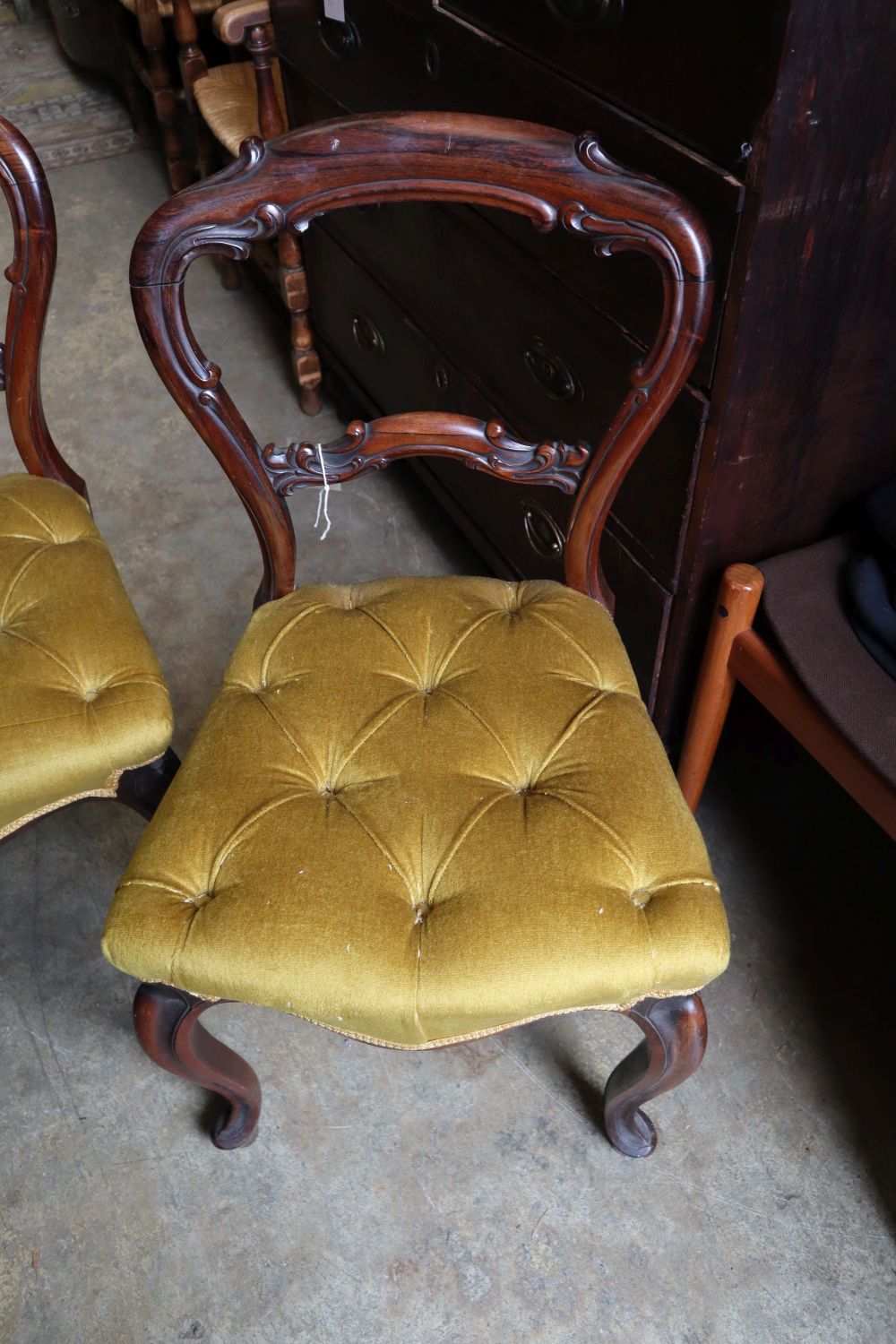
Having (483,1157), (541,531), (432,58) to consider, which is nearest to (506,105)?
(432,58)

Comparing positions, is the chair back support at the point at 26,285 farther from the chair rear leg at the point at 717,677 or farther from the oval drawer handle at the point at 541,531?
the chair rear leg at the point at 717,677

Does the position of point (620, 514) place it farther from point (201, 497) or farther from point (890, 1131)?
point (201, 497)

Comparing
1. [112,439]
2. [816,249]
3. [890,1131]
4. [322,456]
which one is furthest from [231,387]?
[890,1131]

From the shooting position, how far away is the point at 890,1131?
1148mm

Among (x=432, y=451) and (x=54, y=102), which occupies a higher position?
(x=432, y=451)

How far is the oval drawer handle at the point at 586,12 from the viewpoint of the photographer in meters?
0.89

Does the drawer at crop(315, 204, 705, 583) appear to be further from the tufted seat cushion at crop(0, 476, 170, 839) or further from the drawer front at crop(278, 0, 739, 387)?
the tufted seat cushion at crop(0, 476, 170, 839)

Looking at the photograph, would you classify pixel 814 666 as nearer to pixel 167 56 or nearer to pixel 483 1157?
pixel 483 1157

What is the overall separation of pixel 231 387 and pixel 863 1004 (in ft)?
5.57

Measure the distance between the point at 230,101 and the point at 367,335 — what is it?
0.64 meters

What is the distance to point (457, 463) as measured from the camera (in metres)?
1.67

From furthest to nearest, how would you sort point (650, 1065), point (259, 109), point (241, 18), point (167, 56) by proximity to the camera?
point (167, 56) → point (259, 109) → point (241, 18) → point (650, 1065)

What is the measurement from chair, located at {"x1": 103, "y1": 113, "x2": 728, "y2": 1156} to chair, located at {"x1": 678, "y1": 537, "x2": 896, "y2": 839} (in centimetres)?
17

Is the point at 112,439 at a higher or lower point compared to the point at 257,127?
lower
